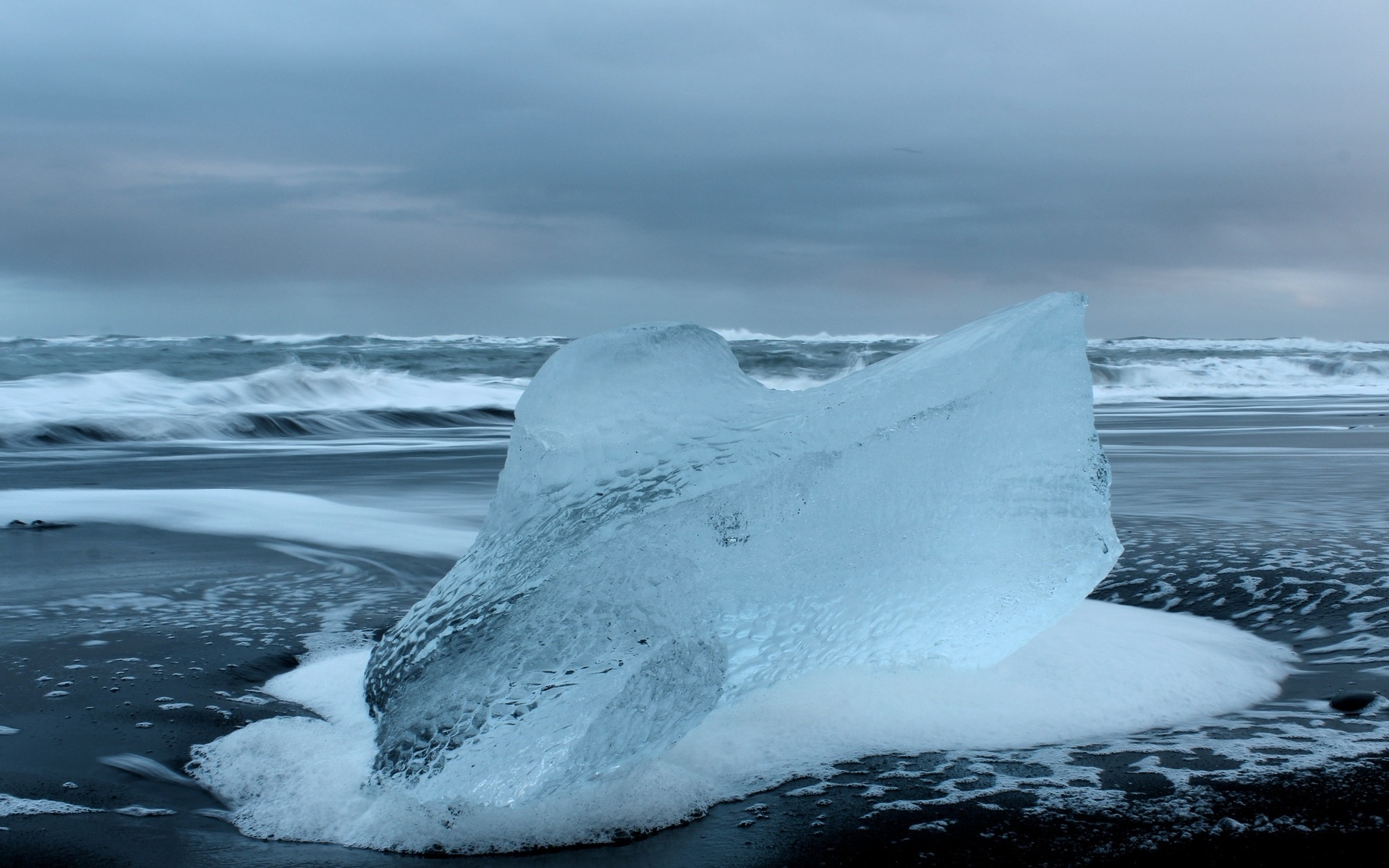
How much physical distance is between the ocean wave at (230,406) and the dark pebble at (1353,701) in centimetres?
1145

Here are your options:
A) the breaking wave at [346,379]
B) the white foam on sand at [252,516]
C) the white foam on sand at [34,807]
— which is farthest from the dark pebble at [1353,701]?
the breaking wave at [346,379]

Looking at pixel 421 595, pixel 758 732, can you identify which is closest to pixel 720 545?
pixel 758 732

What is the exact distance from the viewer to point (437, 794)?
2006mm

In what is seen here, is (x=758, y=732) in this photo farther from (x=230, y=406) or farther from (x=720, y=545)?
(x=230, y=406)

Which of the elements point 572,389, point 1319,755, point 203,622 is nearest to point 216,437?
point 203,622

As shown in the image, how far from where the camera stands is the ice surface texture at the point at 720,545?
6.83 feet

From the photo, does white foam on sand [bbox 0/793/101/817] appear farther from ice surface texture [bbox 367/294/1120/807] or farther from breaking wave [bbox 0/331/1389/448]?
breaking wave [bbox 0/331/1389/448]

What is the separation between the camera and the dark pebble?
2.59 metres

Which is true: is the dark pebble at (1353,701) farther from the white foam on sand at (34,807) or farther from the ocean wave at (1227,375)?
the ocean wave at (1227,375)

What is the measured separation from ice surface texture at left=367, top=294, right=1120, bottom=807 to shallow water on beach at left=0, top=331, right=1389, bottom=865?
0.84 ft

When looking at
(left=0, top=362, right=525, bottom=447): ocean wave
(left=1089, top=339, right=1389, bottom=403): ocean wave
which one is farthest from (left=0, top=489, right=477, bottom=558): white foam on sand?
(left=1089, top=339, right=1389, bottom=403): ocean wave

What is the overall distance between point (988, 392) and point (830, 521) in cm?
47

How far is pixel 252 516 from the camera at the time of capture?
5.92m

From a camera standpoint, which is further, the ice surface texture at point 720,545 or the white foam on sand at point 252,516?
the white foam on sand at point 252,516
